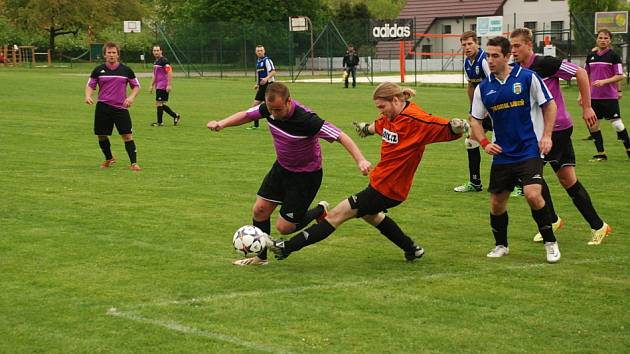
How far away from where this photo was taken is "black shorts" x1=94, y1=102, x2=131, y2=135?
15.6 meters

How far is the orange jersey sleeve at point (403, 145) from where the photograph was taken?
8.09 m

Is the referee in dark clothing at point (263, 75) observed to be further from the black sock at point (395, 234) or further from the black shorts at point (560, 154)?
the black sock at point (395, 234)

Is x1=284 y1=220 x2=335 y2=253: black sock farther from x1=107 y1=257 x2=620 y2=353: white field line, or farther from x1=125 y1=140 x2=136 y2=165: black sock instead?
x1=125 y1=140 x2=136 y2=165: black sock

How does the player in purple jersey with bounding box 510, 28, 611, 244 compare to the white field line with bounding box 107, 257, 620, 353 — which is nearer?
the white field line with bounding box 107, 257, 620, 353

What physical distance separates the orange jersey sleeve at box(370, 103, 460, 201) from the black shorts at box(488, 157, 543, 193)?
0.75 meters

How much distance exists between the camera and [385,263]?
8633 millimetres

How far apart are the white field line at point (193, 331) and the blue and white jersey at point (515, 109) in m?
3.34

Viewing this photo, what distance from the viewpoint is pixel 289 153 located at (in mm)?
8422

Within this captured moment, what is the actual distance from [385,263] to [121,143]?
38.6 ft

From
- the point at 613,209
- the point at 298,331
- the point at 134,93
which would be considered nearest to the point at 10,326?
the point at 298,331

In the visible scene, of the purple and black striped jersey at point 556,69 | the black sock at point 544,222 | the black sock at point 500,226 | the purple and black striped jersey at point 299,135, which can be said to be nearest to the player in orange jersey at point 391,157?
the purple and black striped jersey at point 299,135

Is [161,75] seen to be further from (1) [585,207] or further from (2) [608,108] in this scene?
(1) [585,207]

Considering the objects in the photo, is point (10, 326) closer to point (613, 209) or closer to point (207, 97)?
point (613, 209)

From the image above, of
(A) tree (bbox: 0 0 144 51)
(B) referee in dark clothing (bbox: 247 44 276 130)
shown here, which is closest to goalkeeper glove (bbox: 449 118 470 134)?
(B) referee in dark clothing (bbox: 247 44 276 130)
